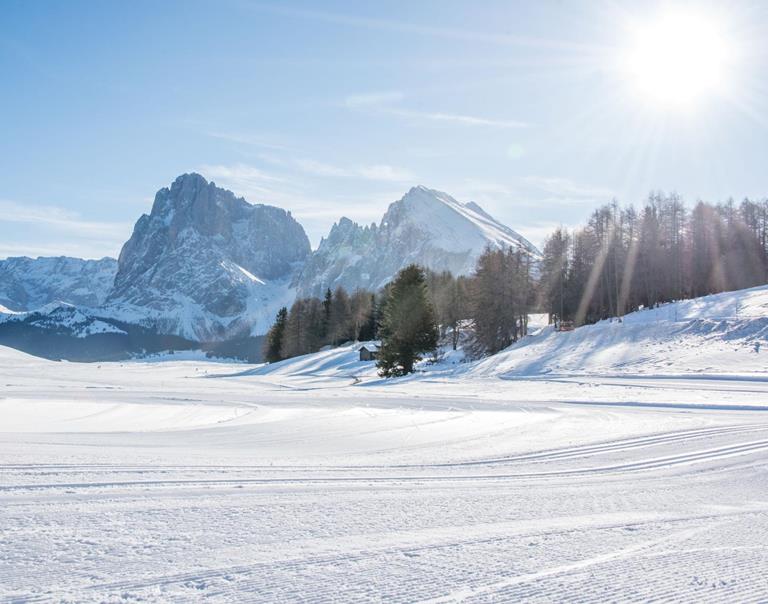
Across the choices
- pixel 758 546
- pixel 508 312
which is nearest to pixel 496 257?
pixel 508 312

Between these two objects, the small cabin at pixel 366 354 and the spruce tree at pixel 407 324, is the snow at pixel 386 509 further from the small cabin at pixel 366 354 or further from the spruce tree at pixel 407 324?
the small cabin at pixel 366 354

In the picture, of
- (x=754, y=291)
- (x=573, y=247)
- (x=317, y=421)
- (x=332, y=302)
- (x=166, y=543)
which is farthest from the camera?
(x=332, y=302)

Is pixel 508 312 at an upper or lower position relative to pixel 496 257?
lower

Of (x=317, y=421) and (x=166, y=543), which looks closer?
(x=166, y=543)

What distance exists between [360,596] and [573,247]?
62647mm

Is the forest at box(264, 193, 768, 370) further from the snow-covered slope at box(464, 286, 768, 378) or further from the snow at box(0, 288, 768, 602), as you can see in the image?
the snow at box(0, 288, 768, 602)

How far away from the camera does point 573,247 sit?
61.7m

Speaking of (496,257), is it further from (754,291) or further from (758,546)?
(758,546)

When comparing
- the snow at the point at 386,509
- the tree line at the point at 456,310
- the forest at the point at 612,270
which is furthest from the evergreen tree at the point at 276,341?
the snow at the point at 386,509

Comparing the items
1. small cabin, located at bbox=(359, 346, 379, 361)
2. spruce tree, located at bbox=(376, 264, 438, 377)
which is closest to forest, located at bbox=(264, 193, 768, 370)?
small cabin, located at bbox=(359, 346, 379, 361)

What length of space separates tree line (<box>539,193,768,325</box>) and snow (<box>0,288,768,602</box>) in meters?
46.1

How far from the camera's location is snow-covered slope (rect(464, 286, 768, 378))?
93.5 ft

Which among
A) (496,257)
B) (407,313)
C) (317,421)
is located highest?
(496,257)

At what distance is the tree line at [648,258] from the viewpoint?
183ft
